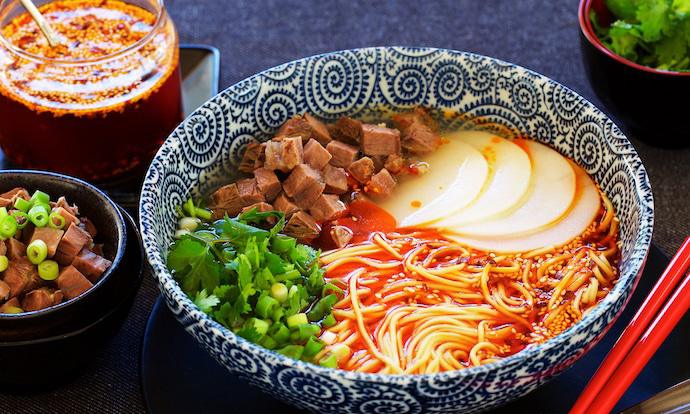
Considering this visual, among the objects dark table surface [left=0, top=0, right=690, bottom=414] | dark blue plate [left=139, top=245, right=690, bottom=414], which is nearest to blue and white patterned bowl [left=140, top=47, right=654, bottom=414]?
dark blue plate [left=139, top=245, right=690, bottom=414]

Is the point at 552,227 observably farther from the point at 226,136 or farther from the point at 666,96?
the point at 226,136

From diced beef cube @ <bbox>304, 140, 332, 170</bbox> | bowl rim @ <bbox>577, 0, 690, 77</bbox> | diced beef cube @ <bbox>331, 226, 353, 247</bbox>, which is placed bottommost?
diced beef cube @ <bbox>331, 226, 353, 247</bbox>

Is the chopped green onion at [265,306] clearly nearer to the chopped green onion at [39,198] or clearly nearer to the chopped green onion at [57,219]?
the chopped green onion at [57,219]

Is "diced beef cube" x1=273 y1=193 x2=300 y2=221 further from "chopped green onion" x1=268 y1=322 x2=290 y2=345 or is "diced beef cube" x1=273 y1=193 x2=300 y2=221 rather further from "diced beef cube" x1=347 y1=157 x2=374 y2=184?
"chopped green onion" x1=268 y1=322 x2=290 y2=345

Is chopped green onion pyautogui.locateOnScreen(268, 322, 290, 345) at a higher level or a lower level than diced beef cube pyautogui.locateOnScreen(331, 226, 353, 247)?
higher

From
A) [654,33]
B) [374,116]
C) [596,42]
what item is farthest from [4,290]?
[654,33]

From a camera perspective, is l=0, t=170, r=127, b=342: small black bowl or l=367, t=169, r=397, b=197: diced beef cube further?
l=367, t=169, r=397, b=197: diced beef cube

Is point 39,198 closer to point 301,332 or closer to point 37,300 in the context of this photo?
point 37,300
